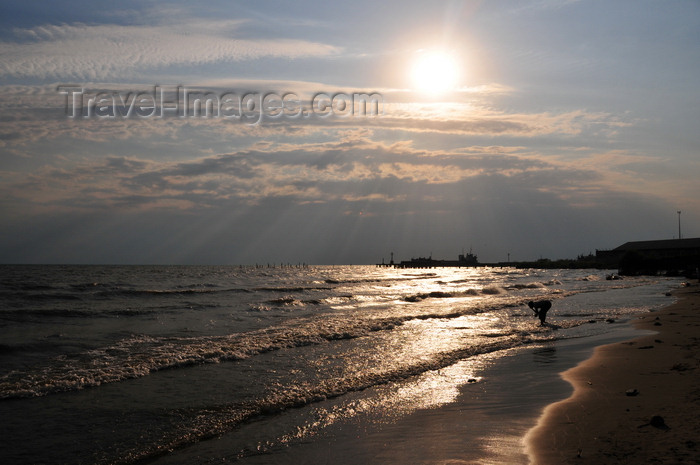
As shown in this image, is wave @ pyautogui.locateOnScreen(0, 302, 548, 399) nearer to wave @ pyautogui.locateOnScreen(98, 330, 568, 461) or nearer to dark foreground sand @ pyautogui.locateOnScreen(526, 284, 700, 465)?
wave @ pyautogui.locateOnScreen(98, 330, 568, 461)

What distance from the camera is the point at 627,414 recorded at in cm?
784

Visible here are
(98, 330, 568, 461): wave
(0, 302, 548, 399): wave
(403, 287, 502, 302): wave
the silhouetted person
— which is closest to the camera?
(98, 330, 568, 461): wave

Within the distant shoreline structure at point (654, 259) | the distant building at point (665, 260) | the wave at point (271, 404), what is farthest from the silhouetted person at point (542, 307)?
the distant building at point (665, 260)

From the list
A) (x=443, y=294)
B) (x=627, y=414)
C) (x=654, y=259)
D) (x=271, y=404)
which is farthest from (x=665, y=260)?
(x=271, y=404)

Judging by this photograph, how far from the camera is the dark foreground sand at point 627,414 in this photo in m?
6.18

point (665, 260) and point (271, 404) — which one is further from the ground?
point (665, 260)

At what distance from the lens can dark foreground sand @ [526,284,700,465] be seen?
20.3 feet

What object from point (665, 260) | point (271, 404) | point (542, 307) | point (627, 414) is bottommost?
point (271, 404)

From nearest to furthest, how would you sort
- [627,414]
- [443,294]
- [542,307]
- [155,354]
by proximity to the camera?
[627,414] → [155,354] → [542,307] → [443,294]

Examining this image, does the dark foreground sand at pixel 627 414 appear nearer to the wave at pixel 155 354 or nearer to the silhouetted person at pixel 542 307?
the silhouetted person at pixel 542 307

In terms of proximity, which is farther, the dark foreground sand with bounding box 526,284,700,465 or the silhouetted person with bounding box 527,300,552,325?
the silhouetted person with bounding box 527,300,552,325

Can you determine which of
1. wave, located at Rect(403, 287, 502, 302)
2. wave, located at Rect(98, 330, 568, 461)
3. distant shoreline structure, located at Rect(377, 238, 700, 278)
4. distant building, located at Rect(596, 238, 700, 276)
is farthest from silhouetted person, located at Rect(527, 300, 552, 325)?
distant building, located at Rect(596, 238, 700, 276)

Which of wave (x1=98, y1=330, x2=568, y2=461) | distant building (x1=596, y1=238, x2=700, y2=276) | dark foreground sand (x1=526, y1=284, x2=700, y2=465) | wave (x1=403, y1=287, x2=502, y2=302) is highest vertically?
distant building (x1=596, y1=238, x2=700, y2=276)

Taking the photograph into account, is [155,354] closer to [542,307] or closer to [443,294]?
[542,307]
